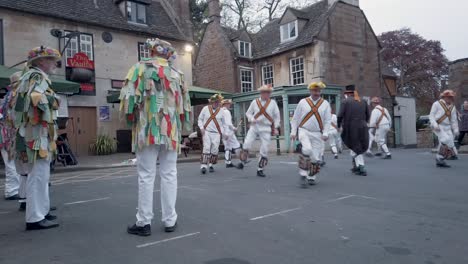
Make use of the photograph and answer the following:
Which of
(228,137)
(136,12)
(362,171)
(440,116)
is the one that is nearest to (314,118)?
(362,171)

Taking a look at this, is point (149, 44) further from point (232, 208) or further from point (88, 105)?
point (88, 105)

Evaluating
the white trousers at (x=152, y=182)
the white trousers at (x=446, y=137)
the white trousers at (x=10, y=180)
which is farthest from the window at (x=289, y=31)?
the white trousers at (x=152, y=182)

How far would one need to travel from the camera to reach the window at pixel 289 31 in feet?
83.3

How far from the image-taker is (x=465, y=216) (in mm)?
4414

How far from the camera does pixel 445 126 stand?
30.7 ft

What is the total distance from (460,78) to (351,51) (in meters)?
7.77

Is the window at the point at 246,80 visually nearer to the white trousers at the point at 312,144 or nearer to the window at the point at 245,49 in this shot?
the window at the point at 245,49

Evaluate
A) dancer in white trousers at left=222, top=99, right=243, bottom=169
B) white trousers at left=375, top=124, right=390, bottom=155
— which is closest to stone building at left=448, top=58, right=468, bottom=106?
white trousers at left=375, top=124, right=390, bottom=155

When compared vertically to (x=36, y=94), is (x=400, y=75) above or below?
above

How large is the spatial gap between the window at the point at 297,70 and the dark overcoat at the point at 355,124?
632 inches

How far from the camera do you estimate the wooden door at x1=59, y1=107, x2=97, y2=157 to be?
17.9 metres

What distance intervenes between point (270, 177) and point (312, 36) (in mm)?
17138

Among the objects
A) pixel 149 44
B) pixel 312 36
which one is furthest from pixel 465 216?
pixel 312 36

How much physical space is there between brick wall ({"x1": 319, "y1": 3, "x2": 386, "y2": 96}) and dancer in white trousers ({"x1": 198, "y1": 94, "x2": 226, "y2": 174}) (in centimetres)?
1541
